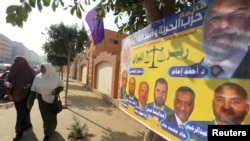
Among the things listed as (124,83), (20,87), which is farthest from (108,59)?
(124,83)

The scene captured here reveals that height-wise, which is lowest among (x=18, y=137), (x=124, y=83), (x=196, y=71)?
(x=18, y=137)

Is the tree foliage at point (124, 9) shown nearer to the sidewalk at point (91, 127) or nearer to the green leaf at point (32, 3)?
the green leaf at point (32, 3)

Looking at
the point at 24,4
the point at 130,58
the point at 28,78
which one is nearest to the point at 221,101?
the point at 24,4

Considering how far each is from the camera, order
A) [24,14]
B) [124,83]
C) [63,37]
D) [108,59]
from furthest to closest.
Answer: [63,37]
[108,59]
[124,83]
[24,14]

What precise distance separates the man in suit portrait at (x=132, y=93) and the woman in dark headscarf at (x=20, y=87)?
2.52m

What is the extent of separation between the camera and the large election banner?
1.96 m

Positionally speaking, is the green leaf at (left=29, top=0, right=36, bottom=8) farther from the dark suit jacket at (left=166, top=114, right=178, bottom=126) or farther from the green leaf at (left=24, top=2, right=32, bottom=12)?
the dark suit jacket at (left=166, top=114, right=178, bottom=126)

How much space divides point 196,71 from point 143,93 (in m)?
1.29

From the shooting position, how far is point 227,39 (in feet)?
6.84

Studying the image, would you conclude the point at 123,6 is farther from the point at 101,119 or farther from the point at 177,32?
the point at 101,119

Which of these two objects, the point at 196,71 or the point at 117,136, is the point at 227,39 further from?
the point at 117,136

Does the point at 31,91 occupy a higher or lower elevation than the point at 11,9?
lower

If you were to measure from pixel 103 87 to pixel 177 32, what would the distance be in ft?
41.8

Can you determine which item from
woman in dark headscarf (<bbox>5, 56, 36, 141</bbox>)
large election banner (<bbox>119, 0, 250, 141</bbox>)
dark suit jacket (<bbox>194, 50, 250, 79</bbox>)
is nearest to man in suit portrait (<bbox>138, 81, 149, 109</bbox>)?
large election banner (<bbox>119, 0, 250, 141</bbox>)
